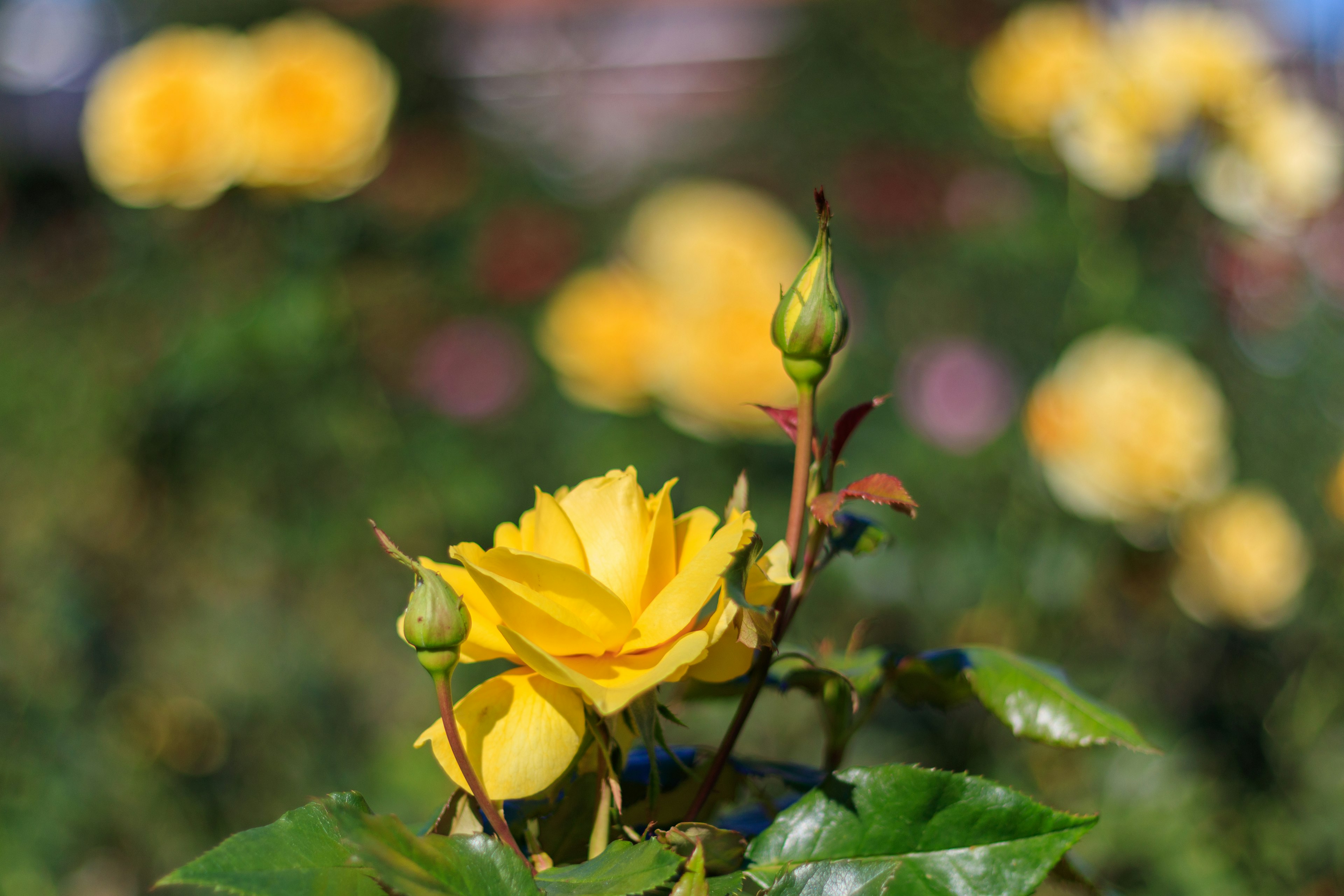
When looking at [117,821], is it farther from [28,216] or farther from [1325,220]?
[28,216]

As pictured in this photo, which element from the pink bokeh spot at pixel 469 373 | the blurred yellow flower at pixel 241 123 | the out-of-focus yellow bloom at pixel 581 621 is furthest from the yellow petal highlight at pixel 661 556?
the pink bokeh spot at pixel 469 373

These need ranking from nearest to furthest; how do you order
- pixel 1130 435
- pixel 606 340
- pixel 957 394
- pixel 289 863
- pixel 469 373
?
pixel 289 863
pixel 1130 435
pixel 606 340
pixel 957 394
pixel 469 373

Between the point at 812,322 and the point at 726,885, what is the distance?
15 centimetres

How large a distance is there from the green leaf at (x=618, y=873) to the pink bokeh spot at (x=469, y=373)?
1.80 meters

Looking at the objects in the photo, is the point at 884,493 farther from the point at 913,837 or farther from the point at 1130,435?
the point at 1130,435

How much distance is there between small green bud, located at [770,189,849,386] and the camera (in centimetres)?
27

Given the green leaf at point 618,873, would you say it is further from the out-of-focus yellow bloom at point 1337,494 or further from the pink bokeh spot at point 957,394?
the pink bokeh spot at point 957,394

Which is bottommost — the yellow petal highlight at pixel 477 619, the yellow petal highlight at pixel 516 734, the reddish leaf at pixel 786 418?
the yellow petal highlight at pixel 516 734

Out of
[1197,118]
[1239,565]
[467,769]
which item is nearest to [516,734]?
[467,769]

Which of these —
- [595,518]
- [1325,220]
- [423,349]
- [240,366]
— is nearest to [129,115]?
[240,366]

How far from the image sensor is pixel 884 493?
0.88 ft

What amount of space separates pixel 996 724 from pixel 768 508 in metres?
0.59

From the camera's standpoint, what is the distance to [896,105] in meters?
3.22

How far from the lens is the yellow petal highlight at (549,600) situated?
0.25m
